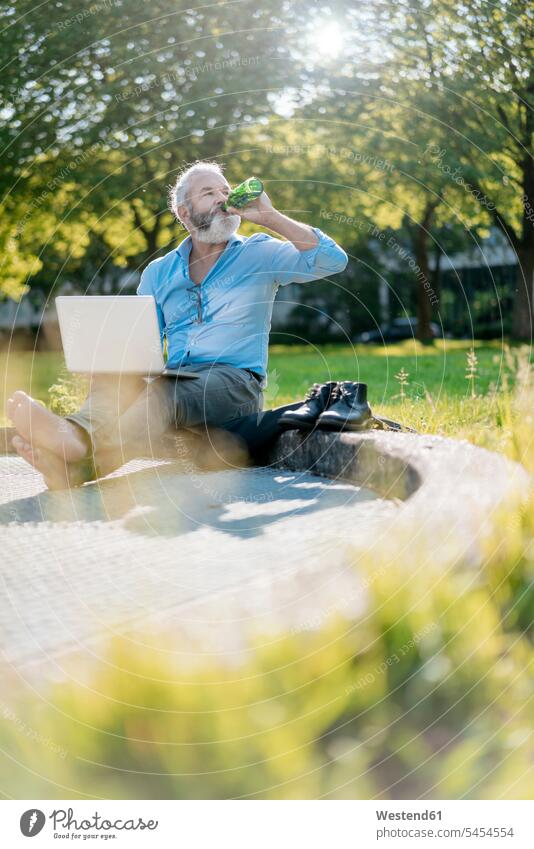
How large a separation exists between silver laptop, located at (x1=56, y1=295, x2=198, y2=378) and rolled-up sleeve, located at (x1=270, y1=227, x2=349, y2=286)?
781mm

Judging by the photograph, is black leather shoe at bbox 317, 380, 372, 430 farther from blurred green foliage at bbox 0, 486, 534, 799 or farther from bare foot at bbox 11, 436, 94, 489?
blurred green foliage at bbox 0, 486, 534, 799

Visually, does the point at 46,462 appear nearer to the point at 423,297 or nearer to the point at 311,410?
the point at 311,410

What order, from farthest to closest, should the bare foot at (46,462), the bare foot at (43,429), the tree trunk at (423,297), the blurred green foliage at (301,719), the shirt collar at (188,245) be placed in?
the tree trunk at (423,297) < the shirt collar at (188,245) < the bare foot at (46,462) < the bare foot at (43,429) < the blurred green foliage at (301,719)

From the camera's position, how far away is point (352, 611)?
1749 mm

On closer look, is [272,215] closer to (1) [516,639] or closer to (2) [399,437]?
(2) [399,437]

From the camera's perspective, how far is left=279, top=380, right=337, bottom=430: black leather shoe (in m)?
4.65

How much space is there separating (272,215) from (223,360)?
0.89 metres

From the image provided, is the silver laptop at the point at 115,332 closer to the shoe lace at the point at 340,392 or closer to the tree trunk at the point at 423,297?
the shoe lace at the point at 340,392

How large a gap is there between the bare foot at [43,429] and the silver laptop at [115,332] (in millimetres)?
619

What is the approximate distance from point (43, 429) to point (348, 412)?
1435mm

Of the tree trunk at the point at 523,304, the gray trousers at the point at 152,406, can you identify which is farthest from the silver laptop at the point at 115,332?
the tree trunk at the point at 523,304

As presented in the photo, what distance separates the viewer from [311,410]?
4723 millimetres

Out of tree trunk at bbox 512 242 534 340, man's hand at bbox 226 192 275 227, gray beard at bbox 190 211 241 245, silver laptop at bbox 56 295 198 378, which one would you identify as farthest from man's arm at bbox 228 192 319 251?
tree trunk at bbox 512 242 534 340

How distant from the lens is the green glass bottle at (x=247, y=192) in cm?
467
